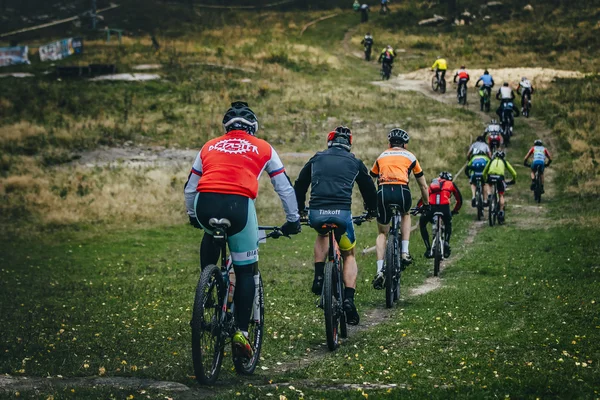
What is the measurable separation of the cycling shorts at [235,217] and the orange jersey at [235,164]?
7cm

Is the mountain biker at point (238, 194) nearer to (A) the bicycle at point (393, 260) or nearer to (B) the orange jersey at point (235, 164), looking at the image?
(B) the orange jersey at point (235, 164)

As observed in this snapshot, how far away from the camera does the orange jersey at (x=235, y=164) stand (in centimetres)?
727

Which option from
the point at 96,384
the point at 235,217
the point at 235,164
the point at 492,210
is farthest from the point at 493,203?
the point at 96,384

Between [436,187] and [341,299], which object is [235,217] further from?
[436,187]

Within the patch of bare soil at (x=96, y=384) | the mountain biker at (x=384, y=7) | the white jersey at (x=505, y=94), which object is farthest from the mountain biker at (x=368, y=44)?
the patch of bare soil at (x=96, y=384)

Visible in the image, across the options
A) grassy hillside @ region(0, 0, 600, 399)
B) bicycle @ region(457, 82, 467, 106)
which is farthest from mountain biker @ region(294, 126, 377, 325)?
bicycle @ region(457, 82, 467, 106)

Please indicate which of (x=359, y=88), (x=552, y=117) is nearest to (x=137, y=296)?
(x=552, y=117)

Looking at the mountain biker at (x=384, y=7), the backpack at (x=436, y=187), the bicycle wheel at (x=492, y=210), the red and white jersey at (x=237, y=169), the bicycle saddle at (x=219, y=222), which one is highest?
the mountain biker at (x=384, y=7)

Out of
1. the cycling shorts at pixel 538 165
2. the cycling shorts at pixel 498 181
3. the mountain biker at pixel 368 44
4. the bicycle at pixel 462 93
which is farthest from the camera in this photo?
the mountain biker at pixel 368 44

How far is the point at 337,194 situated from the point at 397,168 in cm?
320

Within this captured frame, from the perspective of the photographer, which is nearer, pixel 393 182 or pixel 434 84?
pixel 393 182

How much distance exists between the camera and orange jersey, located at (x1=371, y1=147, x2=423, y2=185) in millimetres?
12047

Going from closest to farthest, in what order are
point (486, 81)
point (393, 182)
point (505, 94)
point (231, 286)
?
point (231, 286) < point (393, 182) < point (505, 94) < point (486, 81)

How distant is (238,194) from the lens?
7.25 metres
